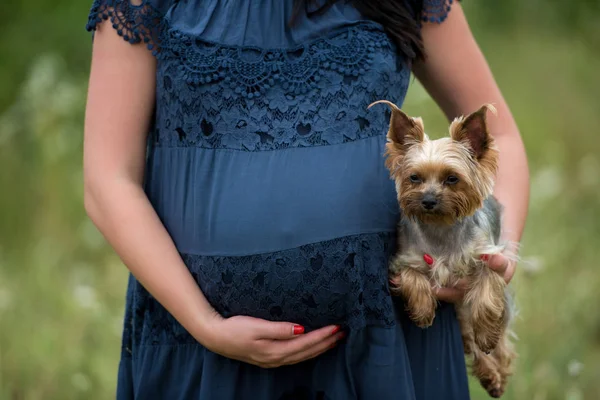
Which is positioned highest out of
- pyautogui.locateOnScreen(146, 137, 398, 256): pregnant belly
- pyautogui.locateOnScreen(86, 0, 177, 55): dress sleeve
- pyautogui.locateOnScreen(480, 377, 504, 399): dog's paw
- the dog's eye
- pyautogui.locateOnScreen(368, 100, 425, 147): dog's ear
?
pyautogui.locateOnScreen(86, 0, 177, 55): dress sleeve

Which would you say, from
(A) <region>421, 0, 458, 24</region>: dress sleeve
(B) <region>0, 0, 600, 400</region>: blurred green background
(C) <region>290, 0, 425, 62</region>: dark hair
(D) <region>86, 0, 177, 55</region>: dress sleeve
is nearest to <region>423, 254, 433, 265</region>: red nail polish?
(C) <region>290, 0, 425, 62</region>: dark hair

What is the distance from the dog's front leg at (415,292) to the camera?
6.19ft

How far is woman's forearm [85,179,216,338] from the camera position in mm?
1849

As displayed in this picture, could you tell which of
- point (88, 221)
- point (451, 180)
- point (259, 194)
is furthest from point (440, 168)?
point (88, 221)

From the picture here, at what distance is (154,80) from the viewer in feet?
6.43

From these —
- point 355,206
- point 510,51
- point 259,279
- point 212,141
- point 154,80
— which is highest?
point 510,51

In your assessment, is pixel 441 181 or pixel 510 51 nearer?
pixel 441 181

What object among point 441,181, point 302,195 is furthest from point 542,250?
point 302,195

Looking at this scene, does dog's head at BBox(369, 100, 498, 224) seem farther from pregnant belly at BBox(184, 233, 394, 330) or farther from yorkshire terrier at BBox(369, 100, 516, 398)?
pregnant belly at BBox(184, 233, 394, 330)

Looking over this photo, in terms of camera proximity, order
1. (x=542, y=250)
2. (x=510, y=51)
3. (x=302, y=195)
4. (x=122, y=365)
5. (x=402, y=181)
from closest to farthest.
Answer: (x=302, y=195) < (x=402, y=181) < (x=122, y=365) < (x=542, y=250) < (x=510, y=51)

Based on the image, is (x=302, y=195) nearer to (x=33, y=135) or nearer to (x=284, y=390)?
(x=284, y=390)

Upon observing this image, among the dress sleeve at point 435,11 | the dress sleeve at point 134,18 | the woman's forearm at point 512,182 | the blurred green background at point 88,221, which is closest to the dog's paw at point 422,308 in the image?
the woman's forearm at point 512,182

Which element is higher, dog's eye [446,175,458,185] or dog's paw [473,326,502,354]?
dog's eye [446,175,458,185]

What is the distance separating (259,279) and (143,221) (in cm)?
29
